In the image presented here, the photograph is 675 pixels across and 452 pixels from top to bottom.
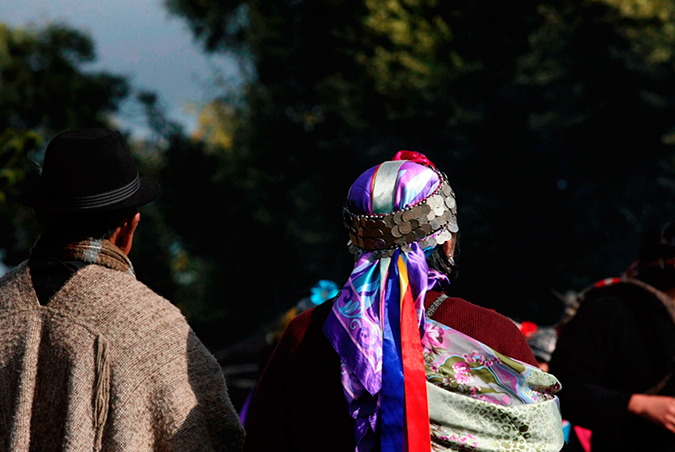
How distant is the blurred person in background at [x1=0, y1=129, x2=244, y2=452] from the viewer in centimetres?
199

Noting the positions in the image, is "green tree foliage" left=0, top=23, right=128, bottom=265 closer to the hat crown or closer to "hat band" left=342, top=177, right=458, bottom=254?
the hat crown

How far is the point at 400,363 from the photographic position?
6.04ft

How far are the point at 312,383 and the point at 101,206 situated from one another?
80 centimetres

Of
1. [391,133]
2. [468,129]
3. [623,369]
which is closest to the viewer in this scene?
[623,369]

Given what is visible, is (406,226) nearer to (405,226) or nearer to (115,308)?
(405,226)

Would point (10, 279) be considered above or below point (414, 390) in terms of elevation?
above

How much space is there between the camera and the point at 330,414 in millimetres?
1854

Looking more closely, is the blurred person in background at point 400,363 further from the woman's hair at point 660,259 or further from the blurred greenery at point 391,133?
the blurred greenery at point 391,133

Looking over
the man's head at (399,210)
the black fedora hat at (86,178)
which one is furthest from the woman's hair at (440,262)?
the black fedora hat at (86,178)

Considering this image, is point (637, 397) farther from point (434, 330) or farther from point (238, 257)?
point (238, 257)

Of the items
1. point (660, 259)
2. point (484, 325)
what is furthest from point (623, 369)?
point (484, 325)

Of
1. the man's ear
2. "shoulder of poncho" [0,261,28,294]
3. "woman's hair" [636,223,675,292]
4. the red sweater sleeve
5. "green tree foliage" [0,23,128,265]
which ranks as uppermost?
"green tree foliage" [0,23,128,265]

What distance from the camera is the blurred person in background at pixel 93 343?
1987 millimetres

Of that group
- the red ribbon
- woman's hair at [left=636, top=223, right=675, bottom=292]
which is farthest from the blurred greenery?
the red ribbon
